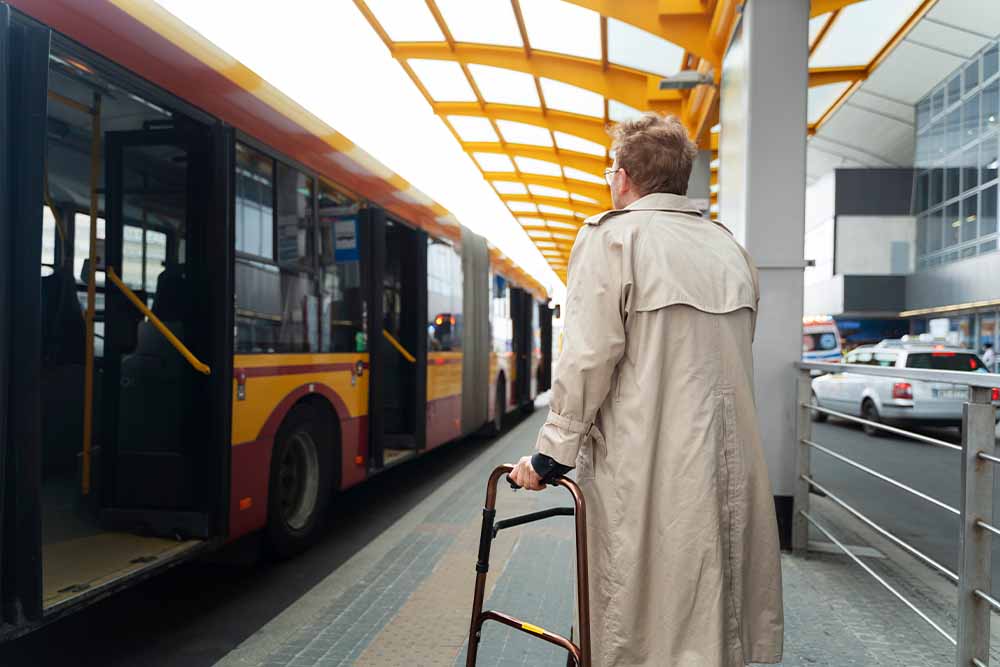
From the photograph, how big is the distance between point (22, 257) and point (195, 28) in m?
1.81

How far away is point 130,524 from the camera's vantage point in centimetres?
451

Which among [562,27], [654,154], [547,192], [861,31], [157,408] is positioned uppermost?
[562,27]

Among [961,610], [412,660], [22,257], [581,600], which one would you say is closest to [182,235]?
[22,257]

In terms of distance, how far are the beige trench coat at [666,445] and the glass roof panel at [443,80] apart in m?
9.43

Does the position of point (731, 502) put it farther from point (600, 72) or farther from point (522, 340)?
point (522, 340)

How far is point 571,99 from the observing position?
12.1 metres

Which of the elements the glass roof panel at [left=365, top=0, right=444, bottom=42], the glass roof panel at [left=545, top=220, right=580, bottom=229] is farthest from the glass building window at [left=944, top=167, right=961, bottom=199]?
the glass roof panel at [left=365, top=0, right=444, bottom=42]

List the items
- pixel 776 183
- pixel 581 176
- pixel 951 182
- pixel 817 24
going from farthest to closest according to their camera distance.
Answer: pixel 951 182 → pixel 581 176 → pixel 817 24 → pixel 776 183

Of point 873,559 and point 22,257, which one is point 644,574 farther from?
point 873,559

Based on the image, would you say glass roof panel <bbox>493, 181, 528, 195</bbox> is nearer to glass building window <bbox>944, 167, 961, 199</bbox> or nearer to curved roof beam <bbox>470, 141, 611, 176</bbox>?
curved roof beam <bbox>470, 141, 611, 176</bbox>

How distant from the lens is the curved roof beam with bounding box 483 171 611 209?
56.6ft

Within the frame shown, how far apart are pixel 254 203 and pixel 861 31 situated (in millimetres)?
7136

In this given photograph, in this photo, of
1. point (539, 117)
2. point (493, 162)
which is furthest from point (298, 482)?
point (493, 162)

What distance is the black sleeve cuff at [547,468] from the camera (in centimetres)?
214
